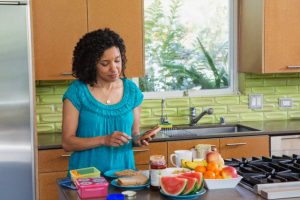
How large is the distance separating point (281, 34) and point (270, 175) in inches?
80.5

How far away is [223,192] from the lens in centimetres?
204

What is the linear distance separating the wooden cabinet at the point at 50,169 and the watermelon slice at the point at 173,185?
150 centimetres

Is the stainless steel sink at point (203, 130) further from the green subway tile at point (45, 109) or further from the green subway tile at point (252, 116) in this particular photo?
the green subway tile at point (45, 109)

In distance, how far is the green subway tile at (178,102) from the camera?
13.7ft

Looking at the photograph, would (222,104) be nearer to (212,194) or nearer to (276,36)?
(276,36)

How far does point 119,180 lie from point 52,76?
1.66m

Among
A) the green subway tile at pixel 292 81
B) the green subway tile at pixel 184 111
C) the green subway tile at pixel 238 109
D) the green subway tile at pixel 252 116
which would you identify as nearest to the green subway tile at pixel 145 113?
the green subway tile at pixel 184 111

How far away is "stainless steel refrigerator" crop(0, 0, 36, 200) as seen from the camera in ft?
10.2

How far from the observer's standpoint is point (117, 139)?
91.6 inches

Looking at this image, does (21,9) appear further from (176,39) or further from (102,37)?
(176,39)

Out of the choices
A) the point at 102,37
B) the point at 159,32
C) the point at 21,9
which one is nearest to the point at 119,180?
the point at 102,37

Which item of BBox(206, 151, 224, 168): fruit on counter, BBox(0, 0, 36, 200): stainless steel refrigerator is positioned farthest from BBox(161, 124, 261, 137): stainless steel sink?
BBox(206, 151, 224, 168): fruit on counter

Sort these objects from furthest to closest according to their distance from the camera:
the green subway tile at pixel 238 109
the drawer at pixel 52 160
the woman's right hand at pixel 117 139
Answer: the green subway tile at pixel 238 109 → the drawer at pixel 52 160 → the woman's right hand at pixel 117 139

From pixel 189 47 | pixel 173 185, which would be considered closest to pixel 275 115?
pixel 189 47
